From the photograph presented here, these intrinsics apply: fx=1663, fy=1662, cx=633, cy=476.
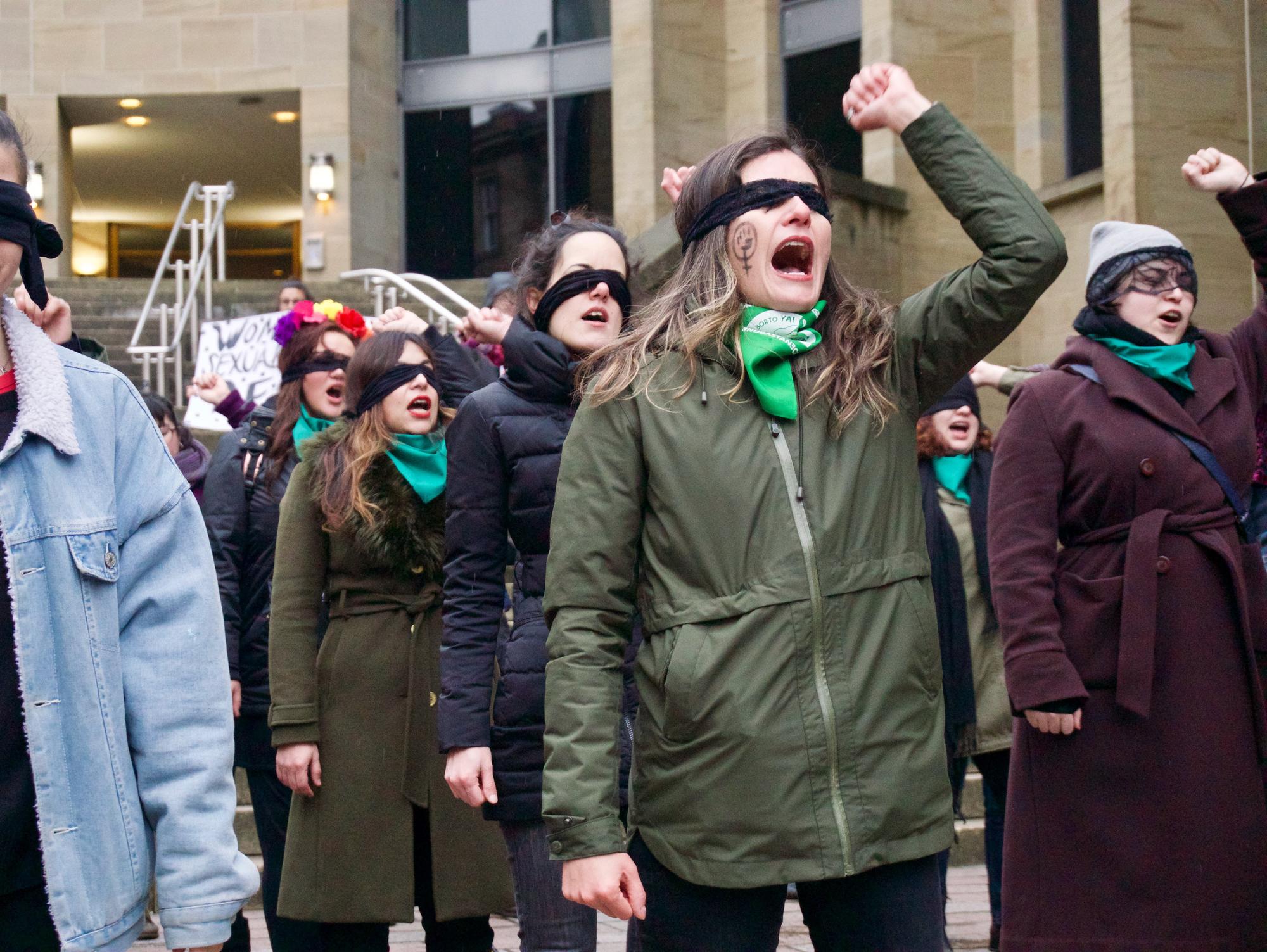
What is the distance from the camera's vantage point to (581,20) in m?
22.4

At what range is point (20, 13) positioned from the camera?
2236 cm

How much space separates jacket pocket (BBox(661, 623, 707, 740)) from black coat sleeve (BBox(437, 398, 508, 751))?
4.11ft

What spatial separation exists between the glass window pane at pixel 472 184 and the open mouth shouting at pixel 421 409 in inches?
688

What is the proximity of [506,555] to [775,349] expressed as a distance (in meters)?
1.43

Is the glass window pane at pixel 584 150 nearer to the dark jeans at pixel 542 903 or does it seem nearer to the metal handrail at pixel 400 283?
the metal handrail at pixel 400 283

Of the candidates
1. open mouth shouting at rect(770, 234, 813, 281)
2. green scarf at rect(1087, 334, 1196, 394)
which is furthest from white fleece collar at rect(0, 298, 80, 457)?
green scarf at rect(1087, 334, 1196, 394)

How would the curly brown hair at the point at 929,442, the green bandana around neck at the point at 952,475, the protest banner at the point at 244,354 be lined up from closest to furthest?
the curly brown hair at the point at 929,442
the green bandana around neck at the point at 952,475
the protest banner at the point at 244,354

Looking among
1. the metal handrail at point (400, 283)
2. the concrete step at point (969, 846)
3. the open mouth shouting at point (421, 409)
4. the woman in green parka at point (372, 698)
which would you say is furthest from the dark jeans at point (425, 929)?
the metal handrail at point (400, 283)

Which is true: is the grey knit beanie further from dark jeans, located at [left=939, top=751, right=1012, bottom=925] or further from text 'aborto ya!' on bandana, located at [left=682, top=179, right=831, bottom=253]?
dark jeans, located at [left=939, top=751, right=1012, bottom=925]

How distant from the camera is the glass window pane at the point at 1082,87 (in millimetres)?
15102

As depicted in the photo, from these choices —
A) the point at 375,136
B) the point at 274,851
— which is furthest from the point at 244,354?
the point at 375,136

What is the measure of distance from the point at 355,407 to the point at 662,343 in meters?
2.20

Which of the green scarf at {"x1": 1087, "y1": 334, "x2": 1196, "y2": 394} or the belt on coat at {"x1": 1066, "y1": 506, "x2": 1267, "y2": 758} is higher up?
the green scarf at {"x1": 1087, "y1": 334, "x2": 1196, "y2": 394}

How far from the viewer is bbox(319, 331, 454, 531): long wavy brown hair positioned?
4777 millimetres
